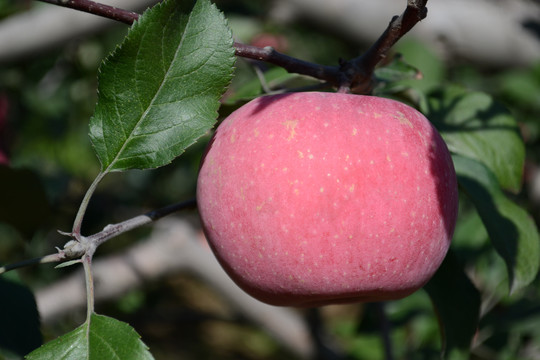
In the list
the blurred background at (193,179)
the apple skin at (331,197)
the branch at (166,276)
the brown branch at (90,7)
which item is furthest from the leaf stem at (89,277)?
the branch at (166,276)

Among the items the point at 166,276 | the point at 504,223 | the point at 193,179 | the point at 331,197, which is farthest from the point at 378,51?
the point at 193,179

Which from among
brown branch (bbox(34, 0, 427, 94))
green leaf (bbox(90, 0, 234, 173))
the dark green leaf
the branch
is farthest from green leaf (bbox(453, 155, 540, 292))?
the branch

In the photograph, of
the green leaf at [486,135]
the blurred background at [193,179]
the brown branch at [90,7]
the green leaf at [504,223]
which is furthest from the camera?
the blurred background at [193,179]

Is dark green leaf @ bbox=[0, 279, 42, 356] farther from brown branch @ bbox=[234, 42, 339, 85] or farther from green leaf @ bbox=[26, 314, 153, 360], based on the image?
brown branch @ bbox=[234, 42, 339, 85]

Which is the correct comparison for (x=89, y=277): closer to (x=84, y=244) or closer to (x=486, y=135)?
(x=84, y=244)

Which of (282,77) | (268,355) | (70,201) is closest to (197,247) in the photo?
(70,201)

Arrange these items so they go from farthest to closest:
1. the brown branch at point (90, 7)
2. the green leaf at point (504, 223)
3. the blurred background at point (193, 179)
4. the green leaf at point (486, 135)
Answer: the blurred background at point (193, 179) → the green leaf at point (486, 135) → the green leaf at point (504, 223) → the brown branch at point (90, 7)

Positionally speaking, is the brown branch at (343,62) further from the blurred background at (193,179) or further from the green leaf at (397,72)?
the blurred background at (193,179)

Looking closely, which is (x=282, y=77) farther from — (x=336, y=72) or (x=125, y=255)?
(x=125, y=255)
